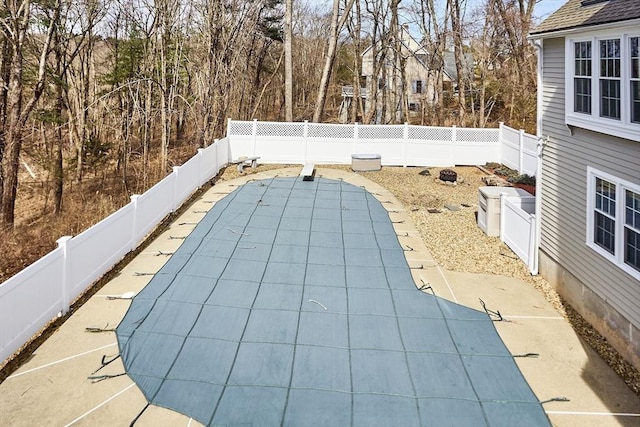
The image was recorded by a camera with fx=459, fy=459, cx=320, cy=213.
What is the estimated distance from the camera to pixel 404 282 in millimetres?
7273

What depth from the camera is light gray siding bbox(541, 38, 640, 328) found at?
552 cm

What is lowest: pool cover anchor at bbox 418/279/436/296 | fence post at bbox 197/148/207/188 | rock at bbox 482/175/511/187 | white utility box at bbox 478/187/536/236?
pool cover anchor at bbox 418/279/436/296

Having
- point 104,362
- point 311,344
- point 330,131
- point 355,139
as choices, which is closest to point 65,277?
point 104,362

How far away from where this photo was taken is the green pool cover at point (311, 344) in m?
4.29

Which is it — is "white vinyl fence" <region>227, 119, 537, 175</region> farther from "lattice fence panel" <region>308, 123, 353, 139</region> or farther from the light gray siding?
the light gray siding

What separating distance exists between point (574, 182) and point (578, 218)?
559mm

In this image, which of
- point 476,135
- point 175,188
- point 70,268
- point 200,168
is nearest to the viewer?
point 70,268

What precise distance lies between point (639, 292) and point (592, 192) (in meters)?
1.61

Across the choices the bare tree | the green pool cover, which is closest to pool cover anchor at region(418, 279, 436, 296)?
the green pool cover

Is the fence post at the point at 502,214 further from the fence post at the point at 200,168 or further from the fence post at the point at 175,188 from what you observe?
the fence post at the point at 200,168

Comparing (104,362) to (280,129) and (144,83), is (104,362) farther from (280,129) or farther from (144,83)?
(144,83)

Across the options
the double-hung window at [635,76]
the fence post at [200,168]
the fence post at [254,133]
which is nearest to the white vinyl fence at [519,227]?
the double-hung window at [635,76]

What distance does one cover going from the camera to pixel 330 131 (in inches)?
656

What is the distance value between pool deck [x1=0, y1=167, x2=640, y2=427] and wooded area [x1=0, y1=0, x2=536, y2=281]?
15.9 ft
